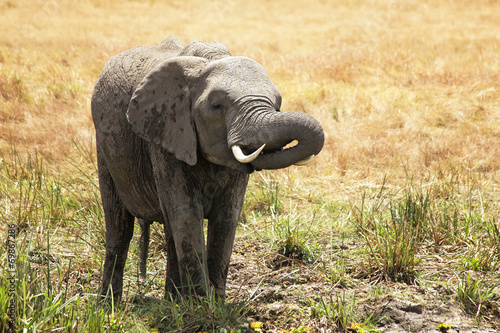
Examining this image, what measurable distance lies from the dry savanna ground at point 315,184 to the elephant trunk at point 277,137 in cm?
112

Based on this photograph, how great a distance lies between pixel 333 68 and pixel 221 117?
936cm

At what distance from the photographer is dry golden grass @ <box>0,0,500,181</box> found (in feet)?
29.7

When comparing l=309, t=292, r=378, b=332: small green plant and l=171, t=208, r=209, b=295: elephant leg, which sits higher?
l=171, t=208, r=209, b=295: elephant leg

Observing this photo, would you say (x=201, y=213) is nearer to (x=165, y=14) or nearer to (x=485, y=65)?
(x=485, y=65)

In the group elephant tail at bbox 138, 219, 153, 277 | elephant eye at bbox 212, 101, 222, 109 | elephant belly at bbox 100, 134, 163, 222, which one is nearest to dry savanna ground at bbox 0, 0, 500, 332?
elephant tail at bbox 138, 219, 153, 277

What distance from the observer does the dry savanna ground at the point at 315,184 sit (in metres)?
4.51

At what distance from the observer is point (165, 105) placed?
4.23 meters

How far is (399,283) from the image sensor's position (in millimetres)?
5016

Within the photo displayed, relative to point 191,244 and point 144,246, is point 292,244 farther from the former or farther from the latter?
point 191,244

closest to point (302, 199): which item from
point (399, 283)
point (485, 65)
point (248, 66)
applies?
point (399, 283)

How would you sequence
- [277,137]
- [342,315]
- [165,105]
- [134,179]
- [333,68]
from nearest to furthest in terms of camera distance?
[277,137], [165,105], [342,315], [134,179], [333,68]

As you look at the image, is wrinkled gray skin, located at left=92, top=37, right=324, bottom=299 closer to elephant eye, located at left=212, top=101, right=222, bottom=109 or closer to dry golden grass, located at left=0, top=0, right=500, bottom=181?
elephant eye, located at left=212, top=101, right=222, bottom=109

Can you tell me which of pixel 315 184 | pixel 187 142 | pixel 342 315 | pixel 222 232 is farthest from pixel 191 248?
pixel 315 184

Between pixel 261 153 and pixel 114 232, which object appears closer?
pixel 261 153
